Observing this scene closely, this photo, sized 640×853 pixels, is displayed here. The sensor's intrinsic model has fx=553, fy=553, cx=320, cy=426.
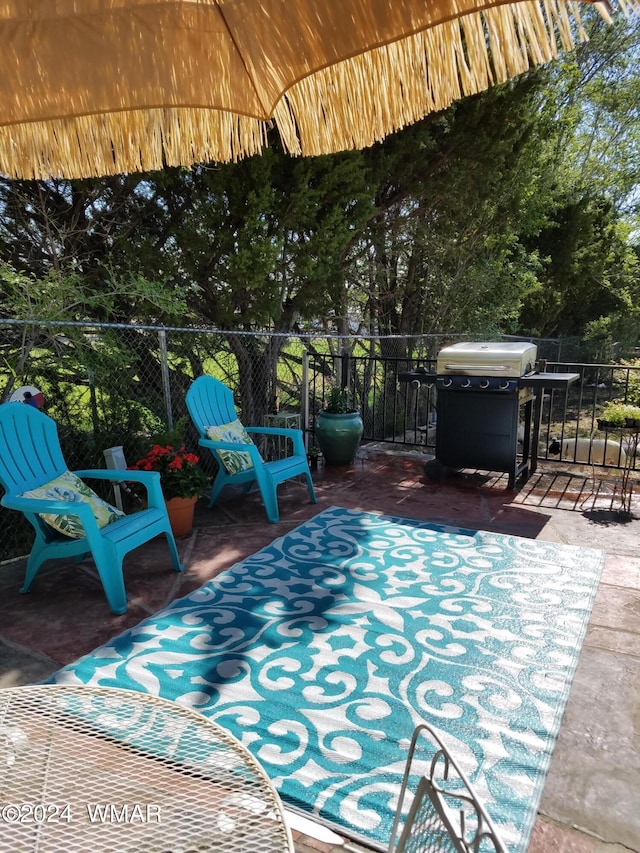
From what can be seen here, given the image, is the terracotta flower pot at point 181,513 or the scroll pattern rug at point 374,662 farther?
the terracotta flower pot at point 181,513

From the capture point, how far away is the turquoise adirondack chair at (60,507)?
2828mm

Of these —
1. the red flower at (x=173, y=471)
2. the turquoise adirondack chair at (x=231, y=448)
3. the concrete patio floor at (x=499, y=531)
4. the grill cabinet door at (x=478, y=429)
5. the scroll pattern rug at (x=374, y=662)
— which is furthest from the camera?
the grill cabinet door at (x=478, y=429)

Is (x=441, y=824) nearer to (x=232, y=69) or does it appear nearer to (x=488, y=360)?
(x=232, y=69)

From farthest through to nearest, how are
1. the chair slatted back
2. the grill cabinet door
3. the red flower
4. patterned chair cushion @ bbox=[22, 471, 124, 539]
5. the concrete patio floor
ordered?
the grill cabinet door < the chair slatted back < the red flower < patterned chair cushion @ bbox=[22, 471, 124, 539] < the concrete patio floor

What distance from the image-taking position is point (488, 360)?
15.5ft

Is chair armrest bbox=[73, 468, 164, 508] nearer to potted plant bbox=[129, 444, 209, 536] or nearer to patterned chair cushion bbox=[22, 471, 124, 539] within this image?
patterned chair cushion bbox=[22, 471, 124, 539]

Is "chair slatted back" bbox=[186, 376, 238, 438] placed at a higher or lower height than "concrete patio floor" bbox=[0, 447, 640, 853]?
higher

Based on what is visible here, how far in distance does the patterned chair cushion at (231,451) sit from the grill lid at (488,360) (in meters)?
1.91

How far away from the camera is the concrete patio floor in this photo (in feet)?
5.60

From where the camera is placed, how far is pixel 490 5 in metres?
1.07

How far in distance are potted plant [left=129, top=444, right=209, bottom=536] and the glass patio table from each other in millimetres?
2474

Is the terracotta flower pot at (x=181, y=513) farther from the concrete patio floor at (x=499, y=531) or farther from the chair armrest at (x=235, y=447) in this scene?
the chair armrest at (x=235, y=447)

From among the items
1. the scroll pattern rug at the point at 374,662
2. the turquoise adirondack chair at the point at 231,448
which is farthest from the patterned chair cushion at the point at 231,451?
the scroll pattern rug at the point at 374,662

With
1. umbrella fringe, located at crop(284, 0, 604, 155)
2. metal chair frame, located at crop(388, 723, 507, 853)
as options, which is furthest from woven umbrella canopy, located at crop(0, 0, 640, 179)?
metal chair frame, located at crop(388, 723, 507, 853)
